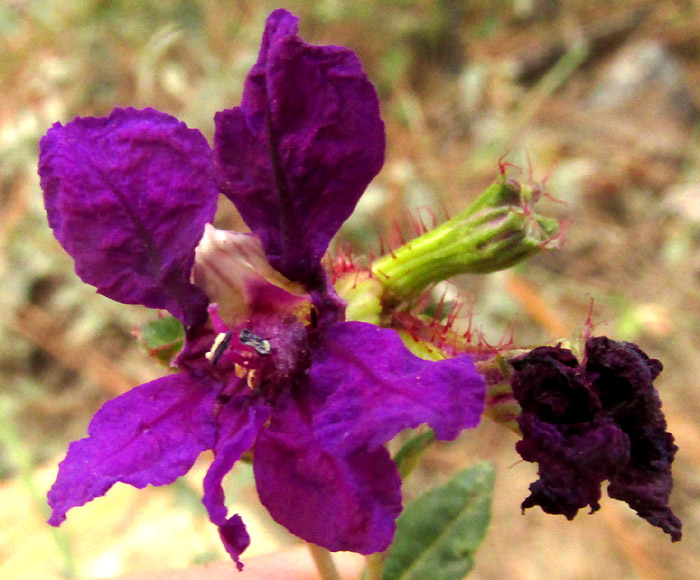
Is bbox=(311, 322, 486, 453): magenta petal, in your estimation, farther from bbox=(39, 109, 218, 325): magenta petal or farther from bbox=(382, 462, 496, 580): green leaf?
bbox=(382, 462, 496, 580): green leaf

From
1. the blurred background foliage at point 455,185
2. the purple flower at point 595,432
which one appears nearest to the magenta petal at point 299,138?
the purple flower at point 595,432

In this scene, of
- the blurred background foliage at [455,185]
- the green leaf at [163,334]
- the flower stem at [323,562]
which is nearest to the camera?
the green leaf at [163,334]

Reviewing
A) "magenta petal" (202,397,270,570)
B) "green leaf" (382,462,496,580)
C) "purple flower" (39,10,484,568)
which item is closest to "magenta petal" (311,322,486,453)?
"purple flower" (39,10,484,568)

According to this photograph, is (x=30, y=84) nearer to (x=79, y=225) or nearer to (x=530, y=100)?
(x=530, y=100)

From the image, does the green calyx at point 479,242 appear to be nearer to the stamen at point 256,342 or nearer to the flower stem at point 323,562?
the stamen at point 256,342

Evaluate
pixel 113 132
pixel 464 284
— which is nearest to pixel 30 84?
pixel 464 284

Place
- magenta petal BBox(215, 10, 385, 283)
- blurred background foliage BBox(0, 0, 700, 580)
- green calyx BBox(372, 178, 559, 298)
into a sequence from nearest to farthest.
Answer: magenta petal BBox(215, 10, 385, 283) < green calyx BBox(372, 178, 559, 298) < blurred background foliage BBox(0, 0, 700, 580)
